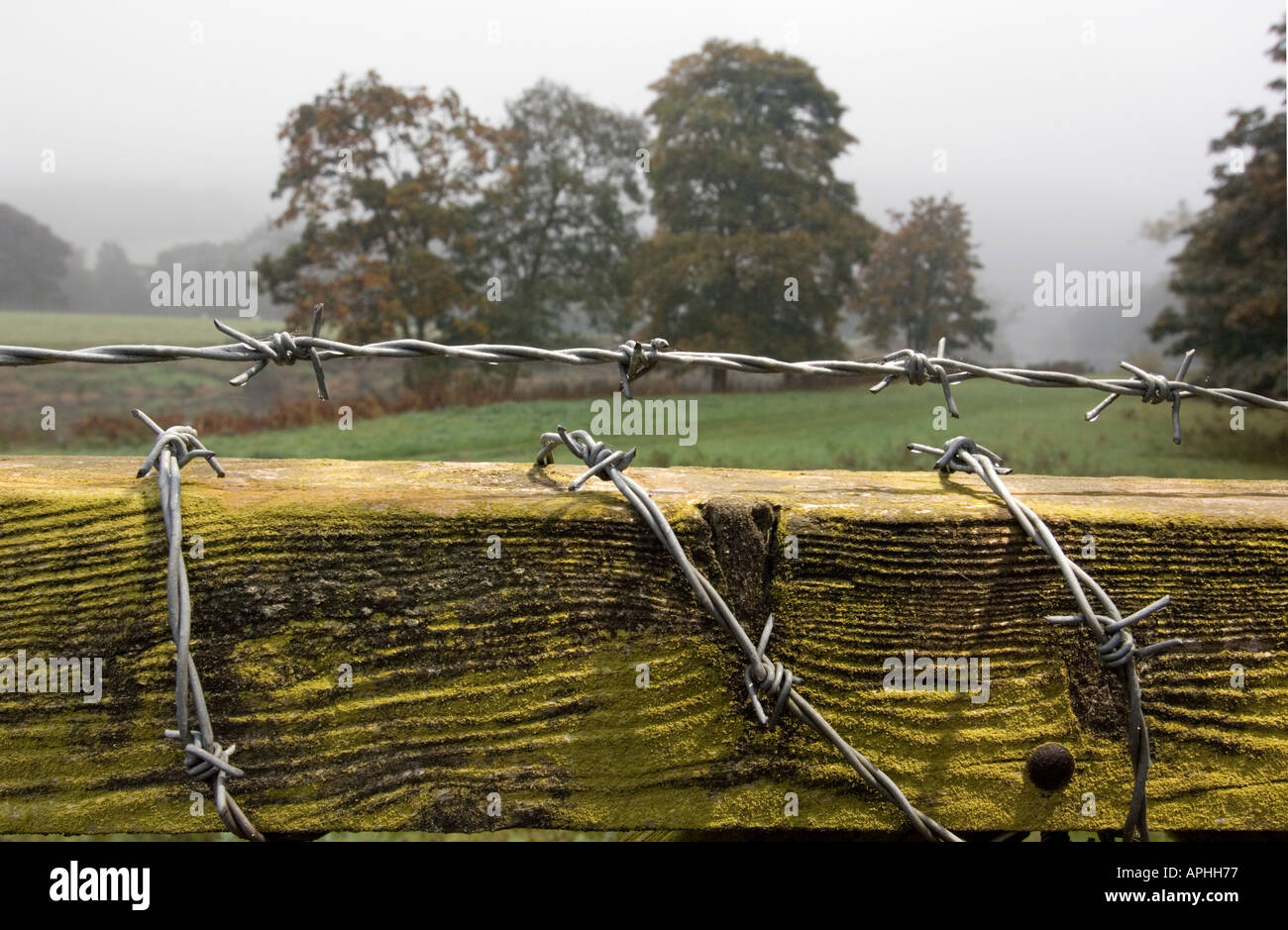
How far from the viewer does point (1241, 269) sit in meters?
3.87

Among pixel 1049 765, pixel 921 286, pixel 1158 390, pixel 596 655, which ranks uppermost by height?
pixel 921 286

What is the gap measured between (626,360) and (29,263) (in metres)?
3.48

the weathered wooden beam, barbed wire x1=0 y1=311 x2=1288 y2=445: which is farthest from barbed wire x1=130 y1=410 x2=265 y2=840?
barbed wire x1=0 y1=311 x2=1288 y2=445

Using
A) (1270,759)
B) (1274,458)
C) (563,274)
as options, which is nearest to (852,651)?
(1270,759)

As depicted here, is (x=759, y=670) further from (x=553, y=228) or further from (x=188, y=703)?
(x=553, y=228)

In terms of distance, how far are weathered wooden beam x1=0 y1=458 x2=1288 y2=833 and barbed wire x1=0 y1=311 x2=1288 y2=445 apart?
16 cm

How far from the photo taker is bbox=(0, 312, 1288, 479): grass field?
3.04m

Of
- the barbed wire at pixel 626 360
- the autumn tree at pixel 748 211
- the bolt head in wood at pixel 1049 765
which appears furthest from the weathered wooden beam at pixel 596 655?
the autumn tree at pixel 748 211

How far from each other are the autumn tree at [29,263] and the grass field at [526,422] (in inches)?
3.7

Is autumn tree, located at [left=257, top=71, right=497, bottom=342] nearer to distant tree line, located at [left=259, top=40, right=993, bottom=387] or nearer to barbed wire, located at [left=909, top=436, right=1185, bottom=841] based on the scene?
distant tree line, located at [left=259, top=40, right=993, bottom=387]

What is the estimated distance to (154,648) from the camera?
67cm

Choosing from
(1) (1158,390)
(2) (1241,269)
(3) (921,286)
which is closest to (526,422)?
(3) (921,286)

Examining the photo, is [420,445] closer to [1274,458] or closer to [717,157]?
[717,157]

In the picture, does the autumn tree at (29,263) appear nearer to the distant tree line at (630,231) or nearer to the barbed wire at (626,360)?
the distant tree line at (630,231)
